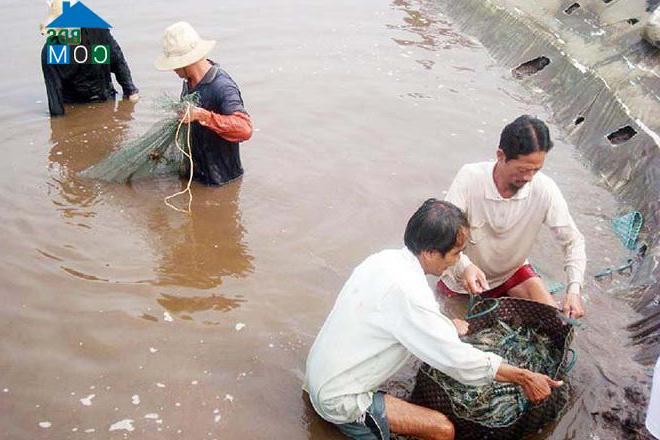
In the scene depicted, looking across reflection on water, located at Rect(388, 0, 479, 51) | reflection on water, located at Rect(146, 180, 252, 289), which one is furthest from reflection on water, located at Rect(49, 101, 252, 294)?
reflection on water, located at Rect(388, 0, 479, 51)

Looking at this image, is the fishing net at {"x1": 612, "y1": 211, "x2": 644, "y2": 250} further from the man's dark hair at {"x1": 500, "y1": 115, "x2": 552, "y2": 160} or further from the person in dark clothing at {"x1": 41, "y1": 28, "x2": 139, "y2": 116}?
the person in dark clothing at {"x1": 41, "y1": 28, "x2": 139, "y2": 116}

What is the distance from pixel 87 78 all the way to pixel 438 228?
5528 mm

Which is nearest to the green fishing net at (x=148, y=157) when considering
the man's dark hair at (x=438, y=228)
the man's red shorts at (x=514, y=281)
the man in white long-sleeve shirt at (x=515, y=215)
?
the man in white long-sleeve shirt at (x=515, y=215)

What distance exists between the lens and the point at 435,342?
9.84 feet

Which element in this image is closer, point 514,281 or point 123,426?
point 123,426

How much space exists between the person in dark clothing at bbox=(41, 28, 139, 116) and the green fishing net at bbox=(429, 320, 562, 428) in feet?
17.1

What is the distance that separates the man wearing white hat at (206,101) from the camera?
17.0 ft

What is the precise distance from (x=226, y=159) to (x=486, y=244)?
8.71 ft

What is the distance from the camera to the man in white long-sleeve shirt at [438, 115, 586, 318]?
12.4 ft

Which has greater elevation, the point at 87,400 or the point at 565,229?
the point at 565,229

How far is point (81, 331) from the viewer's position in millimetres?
4195

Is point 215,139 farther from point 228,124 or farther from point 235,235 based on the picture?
point 235,235

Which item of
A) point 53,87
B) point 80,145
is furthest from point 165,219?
point 53,87

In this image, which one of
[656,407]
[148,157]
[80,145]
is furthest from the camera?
[80,145]
